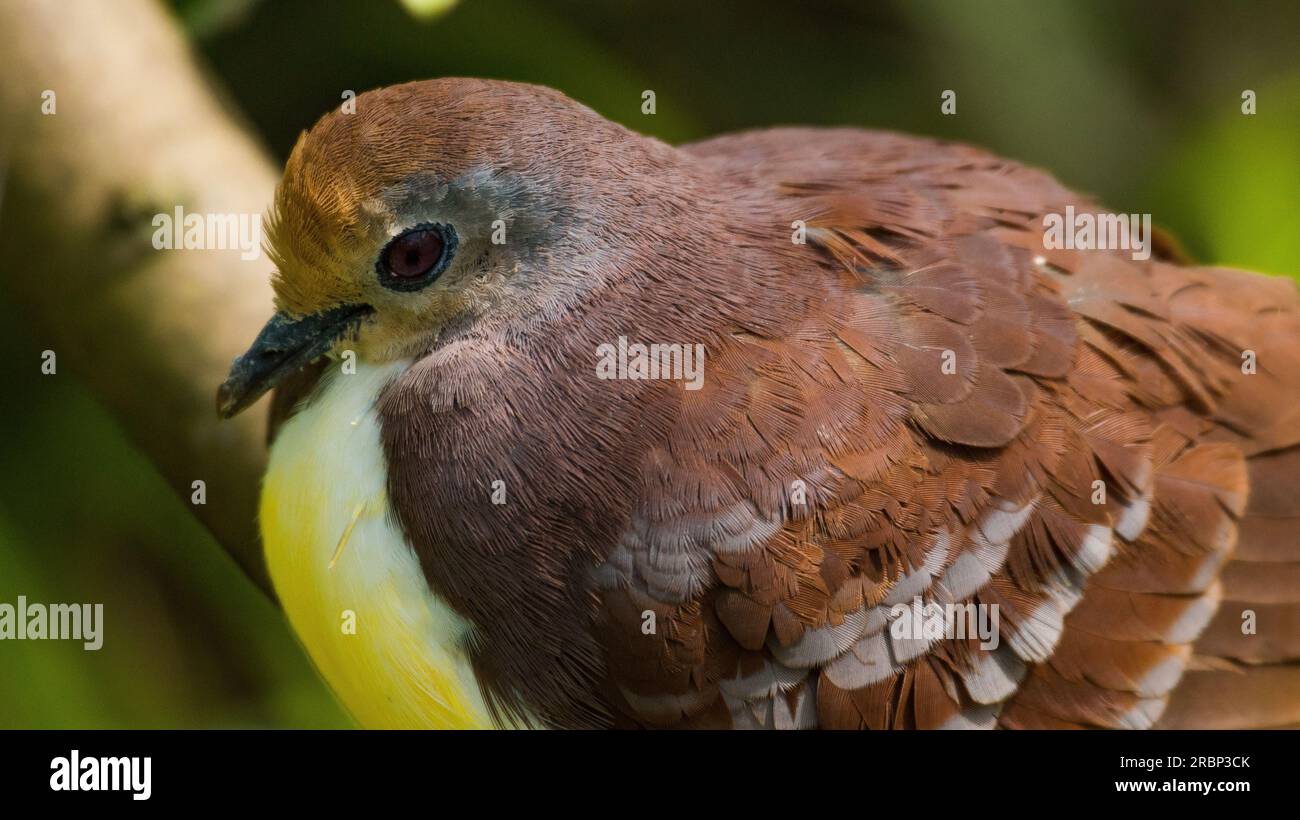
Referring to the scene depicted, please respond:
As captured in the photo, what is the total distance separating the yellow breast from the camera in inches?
87.6

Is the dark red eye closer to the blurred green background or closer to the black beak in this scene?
the black beak

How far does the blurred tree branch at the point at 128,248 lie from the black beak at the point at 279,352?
0.46 metres

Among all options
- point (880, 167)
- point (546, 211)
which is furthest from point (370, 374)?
point (880, 167)

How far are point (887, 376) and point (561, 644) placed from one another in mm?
714

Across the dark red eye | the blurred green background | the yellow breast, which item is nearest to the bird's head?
the dark red eye

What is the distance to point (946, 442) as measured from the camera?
2203 millimetres

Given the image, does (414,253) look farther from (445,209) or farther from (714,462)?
(714,462)

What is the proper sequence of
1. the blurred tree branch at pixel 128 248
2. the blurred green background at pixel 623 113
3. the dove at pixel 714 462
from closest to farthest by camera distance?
the dove at pixel 714 462
the blurred tree branch at pixel 128 248
the blurred green background at pixel 623 113

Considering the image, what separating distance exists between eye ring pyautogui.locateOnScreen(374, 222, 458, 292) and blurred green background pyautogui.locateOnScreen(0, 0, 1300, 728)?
1395mm

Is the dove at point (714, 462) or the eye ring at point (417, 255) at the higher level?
the eye ring at point (417, 255)

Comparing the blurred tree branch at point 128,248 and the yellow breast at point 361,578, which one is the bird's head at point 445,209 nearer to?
the yellow breast at point 361,578

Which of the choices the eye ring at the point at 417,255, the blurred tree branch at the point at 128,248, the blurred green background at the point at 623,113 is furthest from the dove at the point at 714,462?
the blurred green background at the point at 623,113

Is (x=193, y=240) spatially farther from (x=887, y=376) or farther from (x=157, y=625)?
(x=887, y=376)

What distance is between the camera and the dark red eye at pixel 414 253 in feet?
7.30
